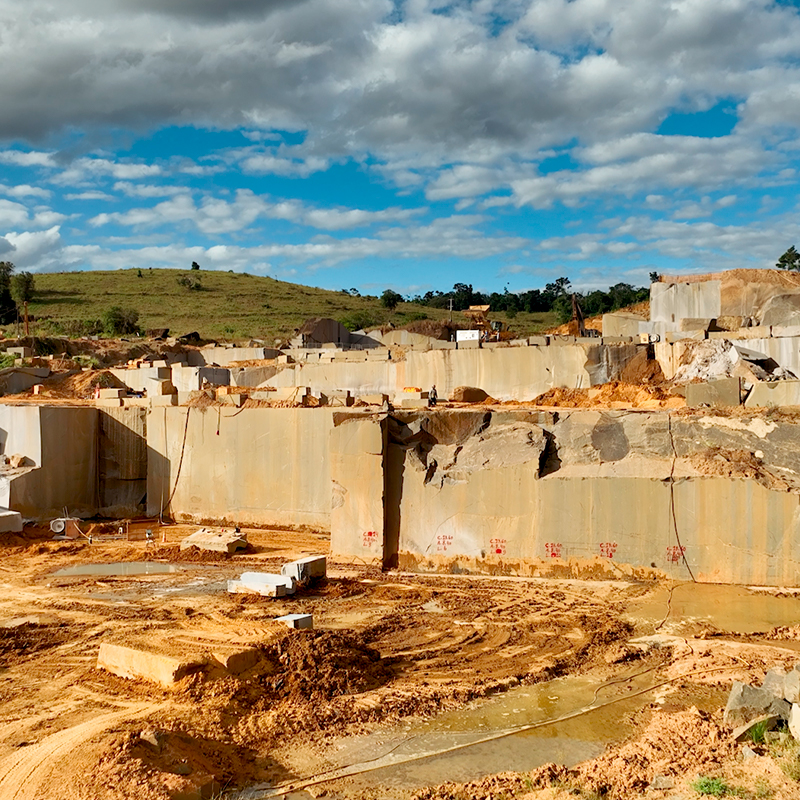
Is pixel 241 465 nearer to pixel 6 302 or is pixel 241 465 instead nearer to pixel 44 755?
pixel 44 755

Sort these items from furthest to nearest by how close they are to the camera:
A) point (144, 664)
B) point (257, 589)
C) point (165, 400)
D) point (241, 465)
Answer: point (165, 400), point (241, 465), point (257, 589), point (144, 664)

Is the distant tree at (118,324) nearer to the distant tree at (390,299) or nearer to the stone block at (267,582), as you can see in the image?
the distant tree at (390,299)

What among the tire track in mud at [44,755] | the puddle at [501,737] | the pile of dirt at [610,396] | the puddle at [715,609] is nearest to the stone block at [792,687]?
the puddle at [501,737]

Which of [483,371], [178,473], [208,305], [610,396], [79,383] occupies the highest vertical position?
[208,305]

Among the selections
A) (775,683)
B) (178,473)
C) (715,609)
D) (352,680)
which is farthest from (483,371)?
(775,683)

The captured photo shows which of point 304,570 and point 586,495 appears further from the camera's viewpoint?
point 586,495

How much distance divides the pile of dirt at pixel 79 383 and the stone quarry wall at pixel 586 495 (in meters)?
17.1

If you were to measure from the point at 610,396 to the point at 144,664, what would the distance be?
45.2ft

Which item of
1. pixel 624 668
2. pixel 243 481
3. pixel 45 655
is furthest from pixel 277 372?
pixel 624 668

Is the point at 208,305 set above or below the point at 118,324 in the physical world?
above

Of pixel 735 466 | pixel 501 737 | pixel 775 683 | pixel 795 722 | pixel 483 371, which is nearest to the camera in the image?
pixel 795 722

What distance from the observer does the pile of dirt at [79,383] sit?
27.0 m

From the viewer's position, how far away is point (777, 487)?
10828mm

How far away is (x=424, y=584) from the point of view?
11.9 meters
